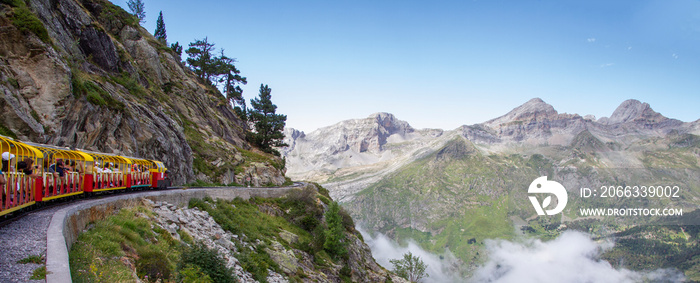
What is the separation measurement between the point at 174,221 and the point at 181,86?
50.5 m

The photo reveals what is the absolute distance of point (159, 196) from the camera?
2173cm

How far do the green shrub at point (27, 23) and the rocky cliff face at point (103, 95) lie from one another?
7 centimetres

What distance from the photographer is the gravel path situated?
23.9 ft

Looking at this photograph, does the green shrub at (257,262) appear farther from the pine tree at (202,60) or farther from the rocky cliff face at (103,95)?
the pine tree at (202,60)

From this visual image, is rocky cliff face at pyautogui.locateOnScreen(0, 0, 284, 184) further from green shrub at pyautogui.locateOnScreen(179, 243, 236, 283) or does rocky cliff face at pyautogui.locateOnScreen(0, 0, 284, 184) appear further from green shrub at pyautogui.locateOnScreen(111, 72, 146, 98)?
green shrub at pyautogui.locateOnScreen(179, 243, 236, 283)

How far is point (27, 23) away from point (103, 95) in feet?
27.3

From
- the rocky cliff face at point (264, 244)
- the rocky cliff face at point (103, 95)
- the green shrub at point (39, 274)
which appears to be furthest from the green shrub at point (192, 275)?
the rocky cliff face at point (103, 95)

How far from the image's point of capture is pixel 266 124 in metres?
71.9

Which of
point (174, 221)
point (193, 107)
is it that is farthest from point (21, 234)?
point (193, 107)

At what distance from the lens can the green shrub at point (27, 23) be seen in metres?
26.3

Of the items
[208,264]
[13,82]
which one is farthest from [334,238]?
[13,82]

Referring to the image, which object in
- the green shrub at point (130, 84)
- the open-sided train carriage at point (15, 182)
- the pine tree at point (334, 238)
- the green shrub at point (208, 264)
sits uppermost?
the green shrub at point (130, 84)

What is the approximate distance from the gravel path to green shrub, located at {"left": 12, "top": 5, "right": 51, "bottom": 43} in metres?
21.1

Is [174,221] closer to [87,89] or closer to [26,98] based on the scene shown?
[26,98]
